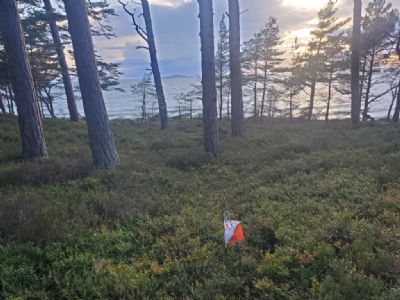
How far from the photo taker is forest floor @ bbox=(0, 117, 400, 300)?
3996mm

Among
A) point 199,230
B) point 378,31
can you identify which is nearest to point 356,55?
point 378,31

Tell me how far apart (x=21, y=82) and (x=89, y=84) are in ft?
7.73

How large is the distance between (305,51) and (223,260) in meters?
34.1

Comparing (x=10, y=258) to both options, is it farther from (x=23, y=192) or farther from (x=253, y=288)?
(x=253, y=288)

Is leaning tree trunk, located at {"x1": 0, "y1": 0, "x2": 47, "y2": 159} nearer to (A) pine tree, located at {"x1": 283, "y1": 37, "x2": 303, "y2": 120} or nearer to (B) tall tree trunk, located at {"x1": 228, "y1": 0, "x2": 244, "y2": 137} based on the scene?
(B) tall tree trunk, located at {"x1": 228, "y1": 0, "x2": 244, "y2": 137}

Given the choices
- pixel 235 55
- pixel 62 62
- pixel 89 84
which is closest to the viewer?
pixel 89 84

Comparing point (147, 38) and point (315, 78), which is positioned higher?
point (147, 38)

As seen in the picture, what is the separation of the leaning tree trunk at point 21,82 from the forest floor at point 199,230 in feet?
2.84

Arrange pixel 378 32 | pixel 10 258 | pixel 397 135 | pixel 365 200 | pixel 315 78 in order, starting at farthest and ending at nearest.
Answer: pixel 315 78, pixel 378 32, pixel 397 135, pixel 365 200, pixel 10 258

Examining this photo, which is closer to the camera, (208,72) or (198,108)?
(208,72)

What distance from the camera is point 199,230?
5566 millimetres

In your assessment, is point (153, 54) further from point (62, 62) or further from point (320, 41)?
point (320, 41)

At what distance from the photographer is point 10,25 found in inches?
376

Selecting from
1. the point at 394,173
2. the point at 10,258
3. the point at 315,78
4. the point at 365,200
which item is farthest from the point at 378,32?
the point at 10,258
